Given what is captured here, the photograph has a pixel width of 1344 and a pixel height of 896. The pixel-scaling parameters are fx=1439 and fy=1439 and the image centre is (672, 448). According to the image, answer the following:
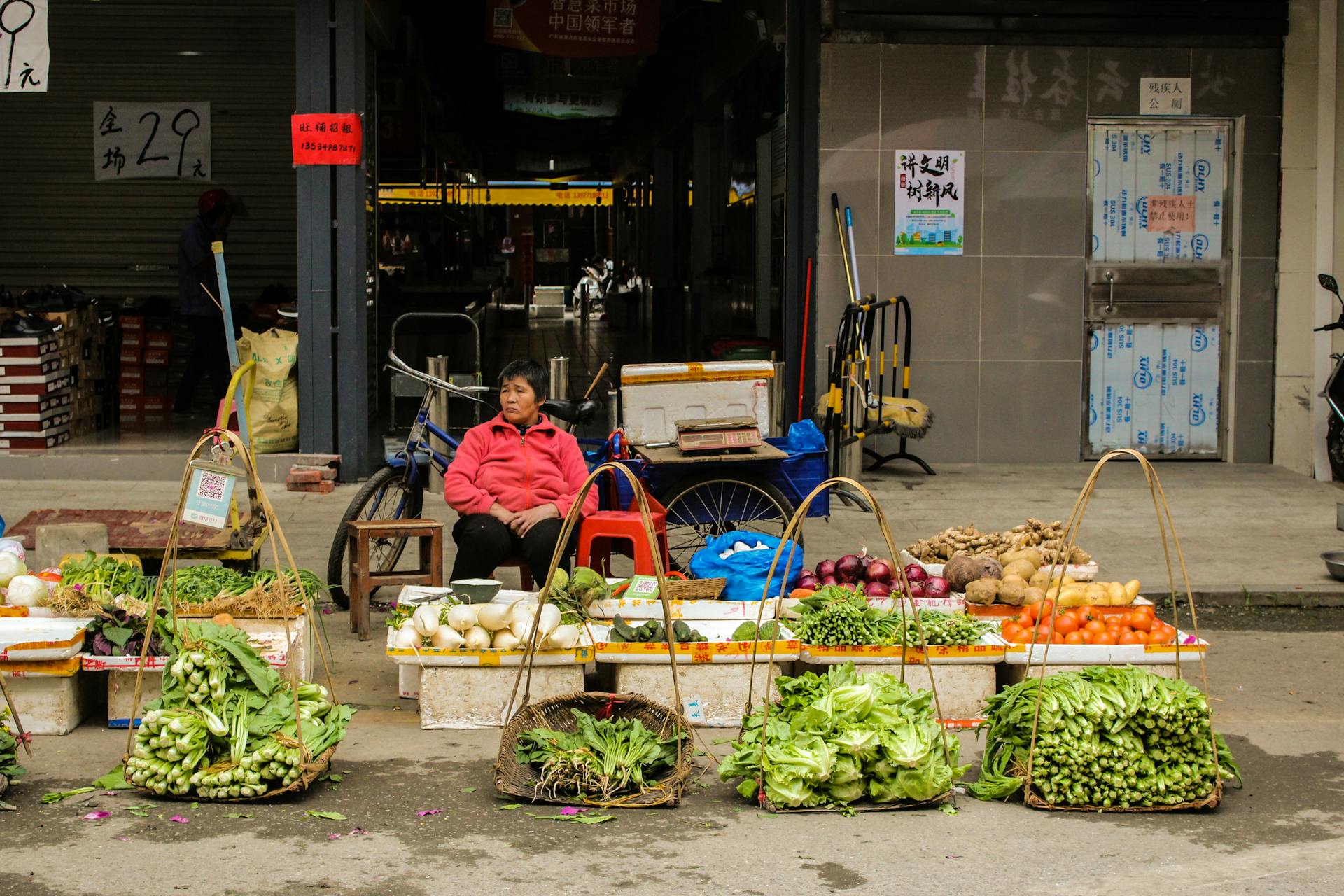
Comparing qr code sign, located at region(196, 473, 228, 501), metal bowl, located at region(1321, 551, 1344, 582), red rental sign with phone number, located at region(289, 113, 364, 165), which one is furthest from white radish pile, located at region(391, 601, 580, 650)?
red rental sign with phone number, located at region(289, 113, 364, 165)

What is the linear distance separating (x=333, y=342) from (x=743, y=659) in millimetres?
5889

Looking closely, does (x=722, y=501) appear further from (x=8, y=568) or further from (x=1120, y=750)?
(x=8, y=568)

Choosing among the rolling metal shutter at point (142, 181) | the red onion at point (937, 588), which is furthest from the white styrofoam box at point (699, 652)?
the rolling metal shutter at point (142, 181)

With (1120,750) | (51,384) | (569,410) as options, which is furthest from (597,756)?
(51,384)

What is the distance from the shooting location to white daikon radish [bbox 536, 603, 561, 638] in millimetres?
5645

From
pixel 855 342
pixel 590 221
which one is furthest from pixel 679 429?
pixel 590 221

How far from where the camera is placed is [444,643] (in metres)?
5.62

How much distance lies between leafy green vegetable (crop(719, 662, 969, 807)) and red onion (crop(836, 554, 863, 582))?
66.6 inches

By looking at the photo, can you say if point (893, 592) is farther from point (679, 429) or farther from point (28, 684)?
point (28, 684)

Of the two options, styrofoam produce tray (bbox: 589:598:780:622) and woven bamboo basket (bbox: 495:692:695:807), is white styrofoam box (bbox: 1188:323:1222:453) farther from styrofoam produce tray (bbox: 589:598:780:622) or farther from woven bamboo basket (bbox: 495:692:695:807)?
woven bamboo basket (bbox: 495:692:695:807)

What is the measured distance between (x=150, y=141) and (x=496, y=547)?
10.1 meters

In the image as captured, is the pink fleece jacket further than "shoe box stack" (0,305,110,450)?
No

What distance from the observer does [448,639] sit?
5613 mm

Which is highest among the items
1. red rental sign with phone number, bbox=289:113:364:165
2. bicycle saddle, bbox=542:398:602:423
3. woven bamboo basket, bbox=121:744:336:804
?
red rental sign with phone number, bbox=289:113:364:165
